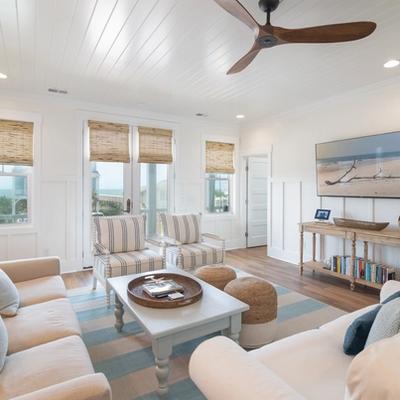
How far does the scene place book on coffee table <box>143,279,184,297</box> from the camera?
2148mm

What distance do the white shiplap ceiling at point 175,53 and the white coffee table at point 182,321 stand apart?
7.23 ft

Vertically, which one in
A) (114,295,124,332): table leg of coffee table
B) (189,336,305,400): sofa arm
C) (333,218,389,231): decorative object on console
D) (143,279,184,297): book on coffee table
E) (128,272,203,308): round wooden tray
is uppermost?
(333,218,389,231): decorative object on console

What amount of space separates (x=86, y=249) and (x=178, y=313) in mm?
3032

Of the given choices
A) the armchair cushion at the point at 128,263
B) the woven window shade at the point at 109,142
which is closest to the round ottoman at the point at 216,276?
the armchair cushion at the point at 128,263

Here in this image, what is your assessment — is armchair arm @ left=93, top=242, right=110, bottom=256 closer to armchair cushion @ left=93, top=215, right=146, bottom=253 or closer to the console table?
armchair cushion @ left=93, top=215, right=146, bottom=253

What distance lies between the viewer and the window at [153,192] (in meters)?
4.92

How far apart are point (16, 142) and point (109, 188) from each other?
1.43 metres

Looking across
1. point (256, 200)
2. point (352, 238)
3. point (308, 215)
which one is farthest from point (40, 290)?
point (256, 200)

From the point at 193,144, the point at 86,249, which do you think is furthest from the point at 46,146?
the point at 193,144

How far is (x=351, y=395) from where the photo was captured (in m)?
0.78

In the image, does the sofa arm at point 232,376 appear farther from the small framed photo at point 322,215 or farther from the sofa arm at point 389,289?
the small framed photo at point 322,215

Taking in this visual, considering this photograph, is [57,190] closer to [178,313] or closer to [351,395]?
[178,313]

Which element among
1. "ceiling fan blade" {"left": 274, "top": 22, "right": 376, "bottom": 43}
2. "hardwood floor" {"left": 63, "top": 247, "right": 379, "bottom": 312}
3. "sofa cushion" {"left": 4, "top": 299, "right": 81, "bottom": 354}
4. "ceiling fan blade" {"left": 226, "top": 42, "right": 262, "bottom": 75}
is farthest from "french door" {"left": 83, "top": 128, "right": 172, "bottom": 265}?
"ceiling fan blade" {"left": 274, "top": 22, "right": 376, "bottom": 43}

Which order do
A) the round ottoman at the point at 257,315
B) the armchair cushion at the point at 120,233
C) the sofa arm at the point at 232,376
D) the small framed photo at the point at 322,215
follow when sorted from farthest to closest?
the small framed photo at the point at 322,215 < the armchair cushion at the point at 120,233 < the round ottoman at the point at 257,315 < the sofa arm at the point at 232,376
